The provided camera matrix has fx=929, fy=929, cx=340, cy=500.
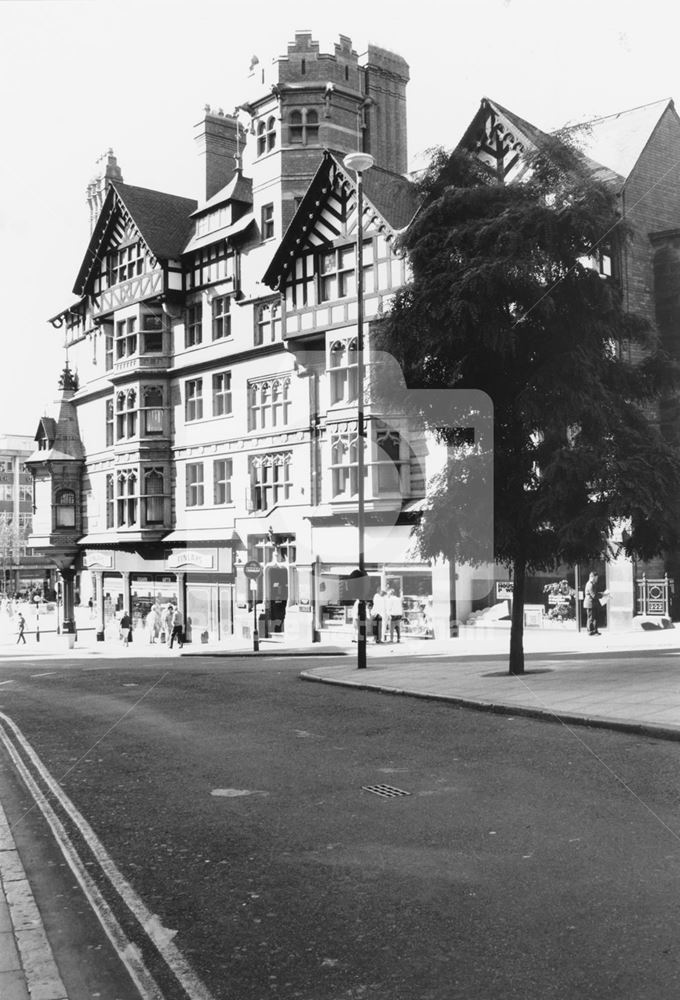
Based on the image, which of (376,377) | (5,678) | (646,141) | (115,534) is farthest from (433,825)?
(115,534)

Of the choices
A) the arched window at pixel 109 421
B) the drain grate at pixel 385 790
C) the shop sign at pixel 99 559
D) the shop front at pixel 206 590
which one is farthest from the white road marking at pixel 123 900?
the arched window at pixel 109 421

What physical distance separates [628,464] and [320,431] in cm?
1958

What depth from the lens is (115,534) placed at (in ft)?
145

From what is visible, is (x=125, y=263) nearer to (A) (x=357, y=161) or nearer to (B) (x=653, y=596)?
(A) (x=357, y=161)

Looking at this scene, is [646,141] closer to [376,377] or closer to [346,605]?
[376,377]

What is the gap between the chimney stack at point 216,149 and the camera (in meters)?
43.5

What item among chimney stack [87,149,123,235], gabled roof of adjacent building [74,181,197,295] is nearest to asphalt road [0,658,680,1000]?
gabled roof of adjacent building [74,181,197,295]

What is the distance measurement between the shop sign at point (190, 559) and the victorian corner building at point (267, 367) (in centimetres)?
12

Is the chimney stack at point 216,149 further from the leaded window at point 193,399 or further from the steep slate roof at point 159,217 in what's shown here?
the leaded window at point 193,399

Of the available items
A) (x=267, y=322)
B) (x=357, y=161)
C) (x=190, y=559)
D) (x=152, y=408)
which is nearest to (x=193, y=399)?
(x=152, y=408)

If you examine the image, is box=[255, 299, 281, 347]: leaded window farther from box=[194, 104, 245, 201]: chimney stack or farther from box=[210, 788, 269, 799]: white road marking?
box=[210, 788, 269, 799]: white road marking

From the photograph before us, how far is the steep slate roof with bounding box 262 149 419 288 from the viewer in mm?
30703

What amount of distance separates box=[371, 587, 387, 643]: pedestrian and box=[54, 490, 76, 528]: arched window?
79.9 ft

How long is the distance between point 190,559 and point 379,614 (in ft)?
40.9
